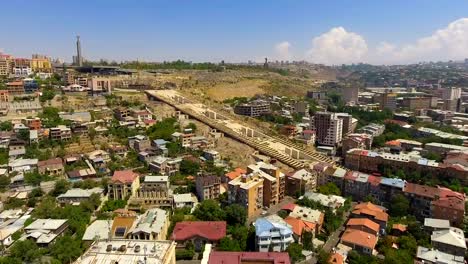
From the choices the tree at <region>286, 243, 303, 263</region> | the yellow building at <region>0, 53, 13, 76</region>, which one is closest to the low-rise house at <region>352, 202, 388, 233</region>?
the tree at <region>286, 243, 303, 263</region>

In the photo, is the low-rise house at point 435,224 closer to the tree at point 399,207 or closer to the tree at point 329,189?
the tree at point 399,207

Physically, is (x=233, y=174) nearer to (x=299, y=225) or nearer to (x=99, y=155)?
(x=299, y=225)

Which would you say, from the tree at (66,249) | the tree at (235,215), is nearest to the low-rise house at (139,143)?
the tree at (235,215)

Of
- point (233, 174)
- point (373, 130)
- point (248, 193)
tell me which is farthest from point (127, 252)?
point (373, 130)

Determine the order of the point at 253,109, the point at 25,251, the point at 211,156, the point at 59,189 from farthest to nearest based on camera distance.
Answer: the point at 253,109
the point at 211,156
the point at 59,189
the point at 25,251

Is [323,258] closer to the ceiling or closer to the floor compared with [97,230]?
closer to the floor

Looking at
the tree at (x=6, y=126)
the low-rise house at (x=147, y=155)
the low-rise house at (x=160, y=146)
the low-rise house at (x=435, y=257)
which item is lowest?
the low-rise house at (x=435, y=257)

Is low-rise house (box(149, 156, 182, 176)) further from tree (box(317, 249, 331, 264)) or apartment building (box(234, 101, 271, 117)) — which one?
apartment building (box(234, 101, 271, 117))
